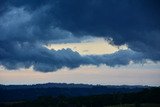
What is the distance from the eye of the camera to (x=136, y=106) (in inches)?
7534

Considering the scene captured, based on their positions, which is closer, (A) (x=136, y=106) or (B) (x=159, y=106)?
(B) (x=159, y=106)

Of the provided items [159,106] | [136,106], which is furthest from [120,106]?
[159,106]

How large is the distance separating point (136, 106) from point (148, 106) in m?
9.85

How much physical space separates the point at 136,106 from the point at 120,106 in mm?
10924

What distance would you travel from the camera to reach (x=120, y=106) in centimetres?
19900

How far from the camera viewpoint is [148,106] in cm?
18288

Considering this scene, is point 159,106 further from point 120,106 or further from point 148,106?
point 120,106

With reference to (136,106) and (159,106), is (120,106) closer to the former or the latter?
(136,106)

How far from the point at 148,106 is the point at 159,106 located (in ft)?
29.1

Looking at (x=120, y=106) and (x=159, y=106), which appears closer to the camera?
(x=159, y=106)

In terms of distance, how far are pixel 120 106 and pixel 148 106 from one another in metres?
20.6

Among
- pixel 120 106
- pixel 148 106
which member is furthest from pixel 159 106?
pixel 120 106

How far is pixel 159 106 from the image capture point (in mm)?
175000

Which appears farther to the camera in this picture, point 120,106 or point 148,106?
point 120,106
